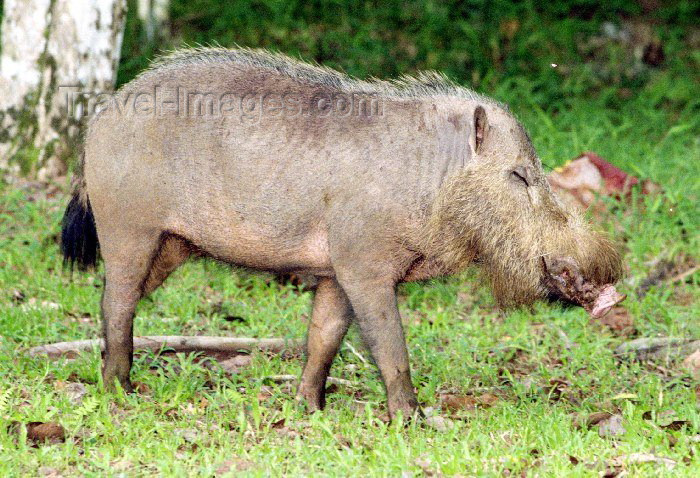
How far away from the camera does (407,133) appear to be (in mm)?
5035

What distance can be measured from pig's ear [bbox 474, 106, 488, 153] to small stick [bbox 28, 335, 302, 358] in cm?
183

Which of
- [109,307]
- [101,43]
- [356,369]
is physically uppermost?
[101,43]

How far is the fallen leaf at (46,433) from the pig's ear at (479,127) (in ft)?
7.36

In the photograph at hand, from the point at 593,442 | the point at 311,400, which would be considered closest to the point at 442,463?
the point at 593,442

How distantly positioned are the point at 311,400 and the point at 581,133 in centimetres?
504

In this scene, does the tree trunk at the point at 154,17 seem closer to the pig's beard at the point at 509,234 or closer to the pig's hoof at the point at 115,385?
the pig's hoof at the point at 115,385

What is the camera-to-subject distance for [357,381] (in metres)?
5.73

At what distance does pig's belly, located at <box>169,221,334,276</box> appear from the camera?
5016 mm

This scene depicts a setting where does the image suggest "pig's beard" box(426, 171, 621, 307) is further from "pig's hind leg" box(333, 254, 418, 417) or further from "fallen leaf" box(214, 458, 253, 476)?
"fallen leaf" box(214, 458, 253, 476)

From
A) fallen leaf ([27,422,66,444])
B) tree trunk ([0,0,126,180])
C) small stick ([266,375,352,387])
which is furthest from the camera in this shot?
tree trunk ([0,0,126,180])

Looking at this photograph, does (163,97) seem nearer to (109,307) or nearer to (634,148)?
(109,307)

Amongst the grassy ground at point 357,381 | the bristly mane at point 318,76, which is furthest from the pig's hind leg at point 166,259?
the bristly mane at point 318,76

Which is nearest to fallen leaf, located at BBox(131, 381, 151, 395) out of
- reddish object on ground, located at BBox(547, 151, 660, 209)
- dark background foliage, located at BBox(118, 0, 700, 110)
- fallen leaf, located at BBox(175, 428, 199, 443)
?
fallen leaf, located at BBox(175, 428, 199, 443)

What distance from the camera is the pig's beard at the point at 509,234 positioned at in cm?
493
